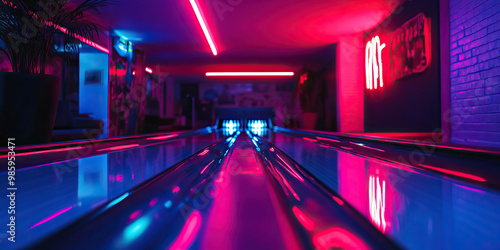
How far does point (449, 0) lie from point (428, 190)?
→ 362cm

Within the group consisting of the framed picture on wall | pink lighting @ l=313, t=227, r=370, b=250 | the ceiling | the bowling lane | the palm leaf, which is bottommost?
pink lighting @ l=313, t=227, r=370, b=250

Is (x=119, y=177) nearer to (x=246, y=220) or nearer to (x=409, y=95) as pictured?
(x=246, y=220)

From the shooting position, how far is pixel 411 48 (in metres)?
4.16

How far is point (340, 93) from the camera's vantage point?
645cm

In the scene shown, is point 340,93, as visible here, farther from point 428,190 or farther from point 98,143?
point 428,190

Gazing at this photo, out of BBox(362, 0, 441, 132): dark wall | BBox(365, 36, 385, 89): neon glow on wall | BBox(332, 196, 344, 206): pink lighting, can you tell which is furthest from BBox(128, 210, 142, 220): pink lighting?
BBox(365, 36, 385, 89): neon glow on wall

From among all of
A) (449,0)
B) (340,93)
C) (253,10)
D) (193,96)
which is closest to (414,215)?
(449,0)

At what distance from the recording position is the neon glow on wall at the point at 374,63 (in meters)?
5.23

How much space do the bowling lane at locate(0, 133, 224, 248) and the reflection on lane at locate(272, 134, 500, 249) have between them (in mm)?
672

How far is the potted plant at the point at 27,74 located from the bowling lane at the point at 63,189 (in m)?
0.82

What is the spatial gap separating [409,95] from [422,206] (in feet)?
14.1

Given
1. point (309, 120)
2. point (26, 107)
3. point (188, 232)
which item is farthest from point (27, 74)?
point (309, 120)

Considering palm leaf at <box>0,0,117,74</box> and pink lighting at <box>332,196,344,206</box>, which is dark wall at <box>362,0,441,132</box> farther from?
palm leaf at <box>0,0,117,74</box>

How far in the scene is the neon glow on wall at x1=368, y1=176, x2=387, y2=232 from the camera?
57 centimetres
